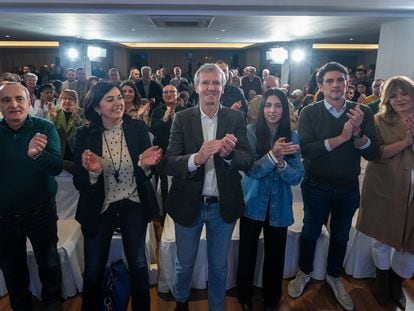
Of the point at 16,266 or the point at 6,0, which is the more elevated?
the point at 6,0

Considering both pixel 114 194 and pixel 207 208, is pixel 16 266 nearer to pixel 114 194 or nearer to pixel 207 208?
pixel 114 194

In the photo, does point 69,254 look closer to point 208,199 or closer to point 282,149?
point 208,199

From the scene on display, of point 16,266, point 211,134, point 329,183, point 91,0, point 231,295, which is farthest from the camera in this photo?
point 91,0

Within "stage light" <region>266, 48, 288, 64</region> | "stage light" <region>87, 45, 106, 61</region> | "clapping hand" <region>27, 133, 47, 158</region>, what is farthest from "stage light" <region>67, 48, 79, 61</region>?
"clapping hand" <region>27, 133, 47, 158</region>

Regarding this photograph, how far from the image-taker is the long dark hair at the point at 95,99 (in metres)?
1.70

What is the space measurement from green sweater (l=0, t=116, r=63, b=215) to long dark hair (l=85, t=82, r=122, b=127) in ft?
0.94

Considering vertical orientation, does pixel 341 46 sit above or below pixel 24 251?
above

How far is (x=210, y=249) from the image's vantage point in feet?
6.03

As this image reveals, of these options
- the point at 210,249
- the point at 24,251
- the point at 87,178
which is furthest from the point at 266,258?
the point at 24,251

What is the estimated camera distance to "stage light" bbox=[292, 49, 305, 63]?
10.7 m

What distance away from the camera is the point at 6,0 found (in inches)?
168

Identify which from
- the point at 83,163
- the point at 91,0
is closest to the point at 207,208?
the point at 83,163

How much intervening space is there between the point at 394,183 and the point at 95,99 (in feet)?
5.91

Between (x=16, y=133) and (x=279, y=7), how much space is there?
4.01 meters
